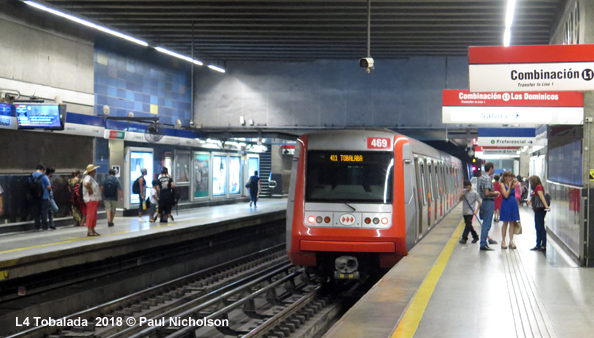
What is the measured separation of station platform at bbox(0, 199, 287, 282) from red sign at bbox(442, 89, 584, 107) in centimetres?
697

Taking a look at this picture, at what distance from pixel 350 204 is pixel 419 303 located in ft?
10.3

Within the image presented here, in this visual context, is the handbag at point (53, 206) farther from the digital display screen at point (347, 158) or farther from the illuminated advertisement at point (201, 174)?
the illuminated advertisement at point (201, 174)

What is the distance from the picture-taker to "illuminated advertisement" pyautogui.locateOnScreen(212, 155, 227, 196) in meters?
28.1

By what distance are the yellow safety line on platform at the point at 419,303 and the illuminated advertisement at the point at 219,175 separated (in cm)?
1653

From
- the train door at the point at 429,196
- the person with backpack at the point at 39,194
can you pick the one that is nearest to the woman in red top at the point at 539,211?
the train door at the point at 429,196

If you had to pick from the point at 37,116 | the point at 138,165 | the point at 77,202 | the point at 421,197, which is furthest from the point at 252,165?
the point at 421,197

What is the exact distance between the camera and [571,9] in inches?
528

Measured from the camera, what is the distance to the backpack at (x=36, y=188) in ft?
52.2

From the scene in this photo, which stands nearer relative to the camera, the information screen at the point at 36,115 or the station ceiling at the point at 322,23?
the information screen at the point at 36,115

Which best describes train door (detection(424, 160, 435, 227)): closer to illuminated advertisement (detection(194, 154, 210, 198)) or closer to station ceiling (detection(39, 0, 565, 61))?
station ceiling (detection(39, 0, 565, 61))

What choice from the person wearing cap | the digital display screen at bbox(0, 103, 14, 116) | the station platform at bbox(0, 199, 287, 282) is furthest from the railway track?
the digital display screen at bbox(0, 103, 14, 116)

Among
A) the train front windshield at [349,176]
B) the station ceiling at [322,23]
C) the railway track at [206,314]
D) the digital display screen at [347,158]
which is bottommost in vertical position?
the railway track at [206,314]

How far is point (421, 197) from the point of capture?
13.4 m

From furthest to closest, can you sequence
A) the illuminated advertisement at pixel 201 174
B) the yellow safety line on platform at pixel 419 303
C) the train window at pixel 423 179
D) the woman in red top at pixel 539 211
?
the illuminated advertisement at pixel 201 174 → the train window at pixel 423 179 → the woman in red top at pixel 539 211 → the yellow safety line on platform at pixel 419 303
